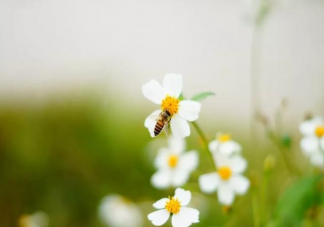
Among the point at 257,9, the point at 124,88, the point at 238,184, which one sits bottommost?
the point at 238,184

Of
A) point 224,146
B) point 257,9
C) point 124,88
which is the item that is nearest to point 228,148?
point 224,146

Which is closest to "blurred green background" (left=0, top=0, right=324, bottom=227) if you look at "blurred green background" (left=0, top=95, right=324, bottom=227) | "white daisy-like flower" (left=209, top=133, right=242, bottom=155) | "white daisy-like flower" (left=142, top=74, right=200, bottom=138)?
"blurred green background" (left=0, top=95, right=324, bottom=227)

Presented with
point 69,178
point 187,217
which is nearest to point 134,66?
point 69,178

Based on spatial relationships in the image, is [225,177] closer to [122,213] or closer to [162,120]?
[162,120]

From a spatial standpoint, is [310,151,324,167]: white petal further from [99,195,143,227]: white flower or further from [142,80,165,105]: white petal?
[99,195,143,227]: white flower

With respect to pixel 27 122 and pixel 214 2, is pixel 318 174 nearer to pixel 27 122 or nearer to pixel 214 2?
pixel 27 122

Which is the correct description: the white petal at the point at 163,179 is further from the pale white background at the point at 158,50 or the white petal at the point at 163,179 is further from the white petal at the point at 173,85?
the pale white background at the point at 158,50
